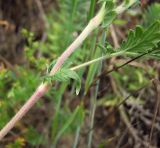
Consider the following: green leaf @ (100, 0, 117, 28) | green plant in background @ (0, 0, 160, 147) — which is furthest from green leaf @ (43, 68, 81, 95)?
green leaf @ (100, 0, 117, 28)

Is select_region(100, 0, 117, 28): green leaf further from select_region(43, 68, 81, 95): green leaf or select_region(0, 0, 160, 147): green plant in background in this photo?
select_region(43, 68, 81, 95): green leaf

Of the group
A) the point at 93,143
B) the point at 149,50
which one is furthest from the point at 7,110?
the point at 149,50

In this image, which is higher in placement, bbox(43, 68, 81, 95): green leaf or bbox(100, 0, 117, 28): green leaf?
bbox(100, 0, 117, 28): green leaf

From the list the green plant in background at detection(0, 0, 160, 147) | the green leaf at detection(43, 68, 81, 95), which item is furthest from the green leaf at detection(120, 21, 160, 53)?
the green leaf at detection(43, 68, 81, 95)

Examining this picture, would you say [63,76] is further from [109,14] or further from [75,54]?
[75,54]

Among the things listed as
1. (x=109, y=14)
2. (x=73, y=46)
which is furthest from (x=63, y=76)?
(x=109, y=14)

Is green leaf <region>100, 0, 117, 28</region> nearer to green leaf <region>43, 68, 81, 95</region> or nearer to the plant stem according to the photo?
the plant stem

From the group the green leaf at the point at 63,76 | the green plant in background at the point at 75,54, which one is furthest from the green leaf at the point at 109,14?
the green leaf at the point at 63,76

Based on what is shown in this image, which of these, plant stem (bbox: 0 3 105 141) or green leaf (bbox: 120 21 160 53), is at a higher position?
plant stem (bbox: 0 3 105 141)

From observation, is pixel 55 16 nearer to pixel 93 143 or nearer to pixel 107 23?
pixel 93 143
